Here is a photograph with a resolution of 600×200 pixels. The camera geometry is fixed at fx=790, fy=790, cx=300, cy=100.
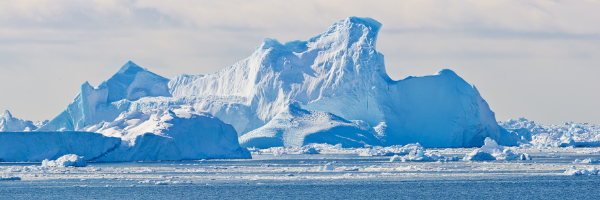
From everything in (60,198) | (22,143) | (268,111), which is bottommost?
(60,198)

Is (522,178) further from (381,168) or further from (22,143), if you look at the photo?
(22,143)

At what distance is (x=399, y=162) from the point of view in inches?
1308

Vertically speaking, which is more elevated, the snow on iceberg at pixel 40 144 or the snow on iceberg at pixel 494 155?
the snow on iceberg at pixel 40 144

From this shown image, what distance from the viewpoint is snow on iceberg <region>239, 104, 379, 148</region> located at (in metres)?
46.7

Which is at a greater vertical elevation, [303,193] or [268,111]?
[268,111]

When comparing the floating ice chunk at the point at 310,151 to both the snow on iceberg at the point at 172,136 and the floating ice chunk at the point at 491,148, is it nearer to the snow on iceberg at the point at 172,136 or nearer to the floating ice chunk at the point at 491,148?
the snow on iceberg at the point at 172,136

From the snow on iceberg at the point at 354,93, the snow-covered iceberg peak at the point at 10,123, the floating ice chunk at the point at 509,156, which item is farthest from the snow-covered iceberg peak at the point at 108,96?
the floating ice chunk at the point at 509,156

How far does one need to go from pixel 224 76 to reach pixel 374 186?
119 feet

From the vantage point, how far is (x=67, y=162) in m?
30.5

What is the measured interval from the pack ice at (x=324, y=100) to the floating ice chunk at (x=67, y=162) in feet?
48.1

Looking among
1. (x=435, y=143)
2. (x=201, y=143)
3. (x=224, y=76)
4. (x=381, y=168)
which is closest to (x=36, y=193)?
(x=381, y=168)

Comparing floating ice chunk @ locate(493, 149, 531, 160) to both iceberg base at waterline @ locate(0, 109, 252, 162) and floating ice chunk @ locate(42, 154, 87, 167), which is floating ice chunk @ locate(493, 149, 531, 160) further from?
floating ice chunk @ locate(42, 154, 87, 167)

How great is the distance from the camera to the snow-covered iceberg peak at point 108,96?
167 ft

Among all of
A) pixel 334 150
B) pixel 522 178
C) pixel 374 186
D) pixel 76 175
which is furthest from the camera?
pixel 334 150
